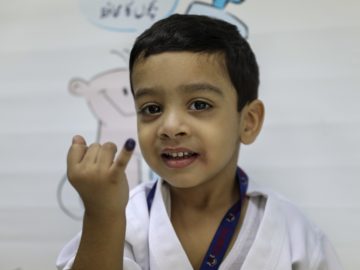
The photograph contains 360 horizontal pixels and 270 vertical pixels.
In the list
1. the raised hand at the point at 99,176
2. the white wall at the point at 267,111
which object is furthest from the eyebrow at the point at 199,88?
the white wall at the point at 267,111

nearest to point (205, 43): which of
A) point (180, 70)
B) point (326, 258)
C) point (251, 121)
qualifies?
point (180, 70)

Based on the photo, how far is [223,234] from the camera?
0.68m

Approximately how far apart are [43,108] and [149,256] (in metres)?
0.47

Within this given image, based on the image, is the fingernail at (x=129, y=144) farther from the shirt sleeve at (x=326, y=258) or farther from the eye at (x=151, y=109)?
the shirt sleeve at (x=326, y=258)

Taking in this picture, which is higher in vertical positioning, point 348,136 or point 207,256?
point 348,136

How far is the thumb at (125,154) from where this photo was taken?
45 cm

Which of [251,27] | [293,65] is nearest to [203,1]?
[251,27]

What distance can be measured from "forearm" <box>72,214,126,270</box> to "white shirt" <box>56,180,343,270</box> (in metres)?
0.10

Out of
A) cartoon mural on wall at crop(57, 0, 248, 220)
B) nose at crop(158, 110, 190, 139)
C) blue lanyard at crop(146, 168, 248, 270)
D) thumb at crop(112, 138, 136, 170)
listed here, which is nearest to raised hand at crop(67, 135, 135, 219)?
thumb at crop(112, 138, 136, 170)

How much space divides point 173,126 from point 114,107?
1.13 ft

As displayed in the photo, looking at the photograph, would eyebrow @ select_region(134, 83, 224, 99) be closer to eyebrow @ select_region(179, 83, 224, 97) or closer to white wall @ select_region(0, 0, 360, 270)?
eyebrow @ select_region(179, 83, 224, 97)

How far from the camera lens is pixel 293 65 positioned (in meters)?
0.82

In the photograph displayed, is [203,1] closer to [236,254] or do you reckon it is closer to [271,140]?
[271,140]

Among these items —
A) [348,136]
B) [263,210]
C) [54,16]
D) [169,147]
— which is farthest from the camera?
[54,16]
